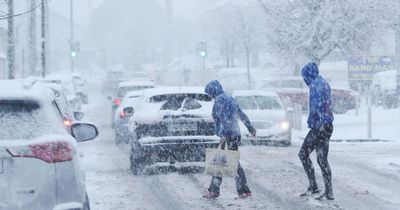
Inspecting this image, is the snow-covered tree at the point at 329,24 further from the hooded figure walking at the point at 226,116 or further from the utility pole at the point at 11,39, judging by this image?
the hooded figure walking at the point at 226,116

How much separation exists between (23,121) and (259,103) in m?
14.8

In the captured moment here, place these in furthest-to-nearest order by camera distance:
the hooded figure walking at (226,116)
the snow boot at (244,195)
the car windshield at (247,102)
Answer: the car windshield at (247,102), the snow boot at (244,195), the hooded figure walking at (226,116)

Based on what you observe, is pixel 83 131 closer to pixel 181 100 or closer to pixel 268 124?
pixel 181 100

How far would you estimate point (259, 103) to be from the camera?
20.4 m

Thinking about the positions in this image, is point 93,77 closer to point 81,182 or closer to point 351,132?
point 351,132

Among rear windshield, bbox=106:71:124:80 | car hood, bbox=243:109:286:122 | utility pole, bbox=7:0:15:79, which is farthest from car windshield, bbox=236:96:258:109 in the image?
rear windshield, bbox=106:71:124:80

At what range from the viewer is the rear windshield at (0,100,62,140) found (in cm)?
575

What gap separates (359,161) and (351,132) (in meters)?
7.35

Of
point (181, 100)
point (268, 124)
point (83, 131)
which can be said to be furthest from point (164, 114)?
point (268, 124)

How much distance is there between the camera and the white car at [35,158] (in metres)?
5.59

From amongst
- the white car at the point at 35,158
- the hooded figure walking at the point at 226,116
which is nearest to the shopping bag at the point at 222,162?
the hooded figure walking at the point at 226,116

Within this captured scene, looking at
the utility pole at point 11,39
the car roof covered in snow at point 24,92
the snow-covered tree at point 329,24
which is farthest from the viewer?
the snow-covered tree at point 329,24

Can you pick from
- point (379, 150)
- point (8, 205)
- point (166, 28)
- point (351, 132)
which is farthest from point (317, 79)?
point (166, 28)

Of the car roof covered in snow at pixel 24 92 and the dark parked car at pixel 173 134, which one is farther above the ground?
the car roof covered in snow at pixel 24 92
